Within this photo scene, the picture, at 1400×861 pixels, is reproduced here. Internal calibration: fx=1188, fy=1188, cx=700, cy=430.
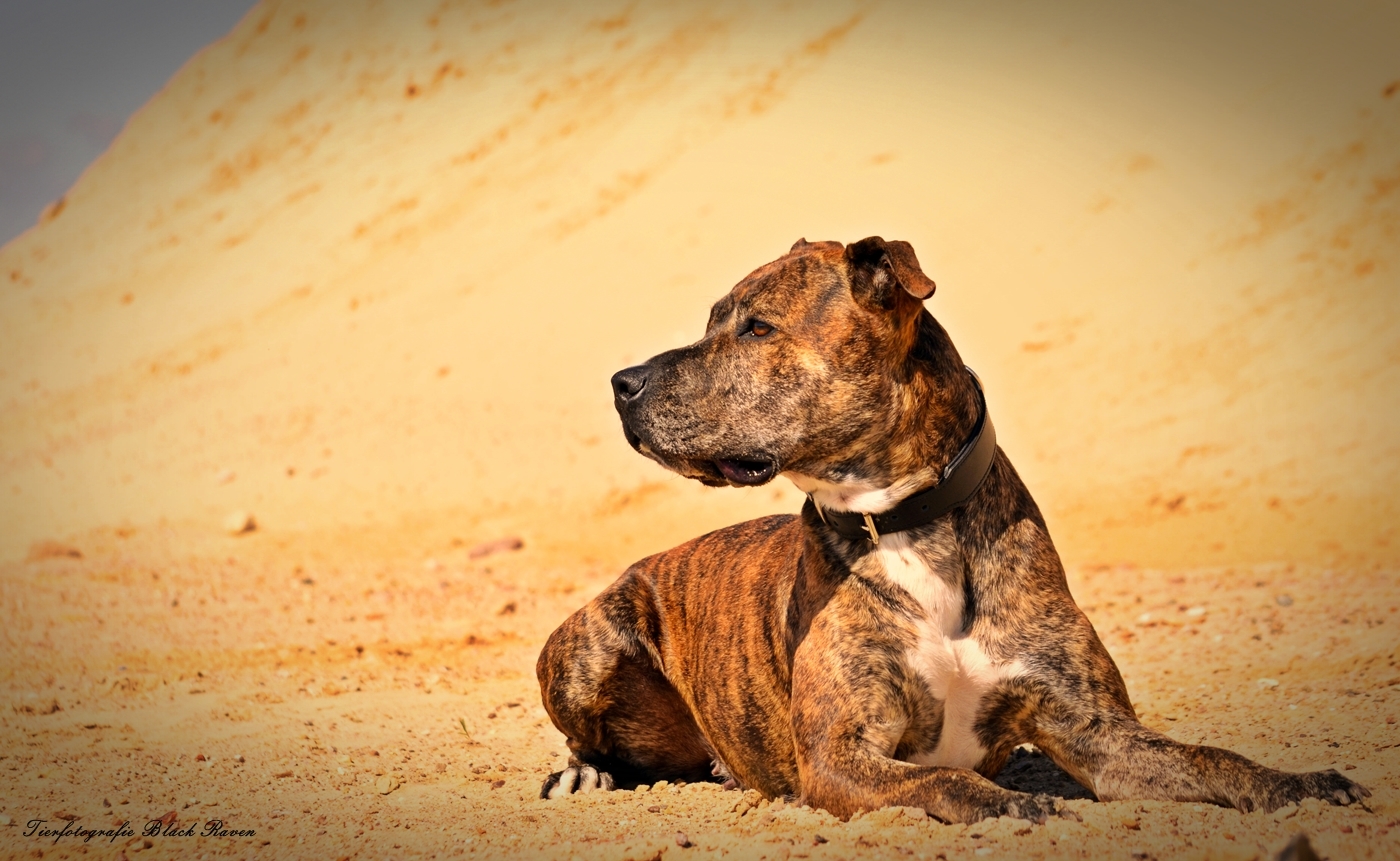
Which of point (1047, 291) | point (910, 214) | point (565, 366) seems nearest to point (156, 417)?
point (565, 366)

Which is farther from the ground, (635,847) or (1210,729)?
(635,847)

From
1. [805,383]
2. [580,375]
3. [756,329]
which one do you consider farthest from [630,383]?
[580,375]

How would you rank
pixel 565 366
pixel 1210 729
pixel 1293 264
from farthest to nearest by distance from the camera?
pixel 565 366 → pixel 1293 264 → pixel 1210 729

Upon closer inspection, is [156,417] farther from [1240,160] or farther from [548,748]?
[1240,160]

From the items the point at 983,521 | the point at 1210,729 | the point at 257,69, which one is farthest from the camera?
the point at 257,69

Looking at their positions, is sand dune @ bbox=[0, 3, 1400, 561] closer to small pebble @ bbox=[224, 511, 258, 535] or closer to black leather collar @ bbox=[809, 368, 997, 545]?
small pebble @ bbox=[224, 511, 258, 535]

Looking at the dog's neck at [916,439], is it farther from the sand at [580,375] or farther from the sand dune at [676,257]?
the sand dune at [676,257]

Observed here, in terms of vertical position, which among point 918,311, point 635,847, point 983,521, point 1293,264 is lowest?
point 1293,264

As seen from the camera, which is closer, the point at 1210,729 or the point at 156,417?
the point at 1210,729

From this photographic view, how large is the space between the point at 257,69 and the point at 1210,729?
35.9 meters

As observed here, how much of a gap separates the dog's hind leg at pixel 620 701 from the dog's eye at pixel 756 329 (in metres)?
1.68

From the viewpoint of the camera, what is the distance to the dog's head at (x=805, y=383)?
396 cm

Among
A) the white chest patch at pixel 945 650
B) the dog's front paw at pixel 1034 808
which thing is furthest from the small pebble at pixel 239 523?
the dog's front paw at pixel 1034 808

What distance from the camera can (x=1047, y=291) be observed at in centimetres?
1794
